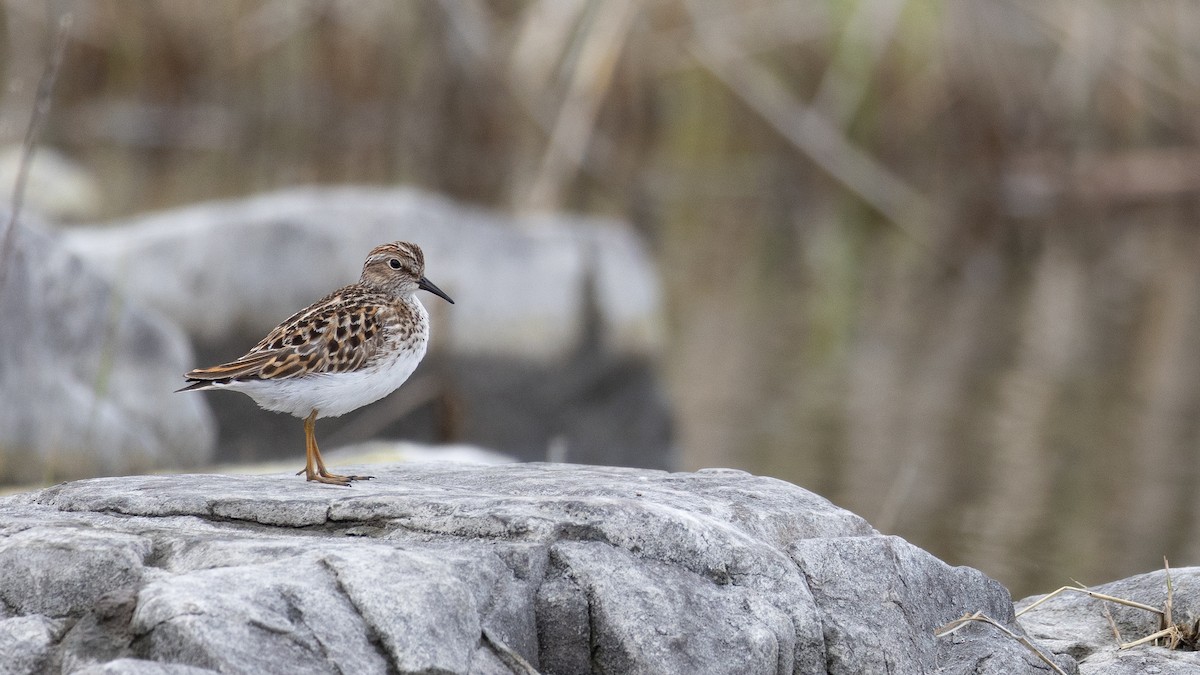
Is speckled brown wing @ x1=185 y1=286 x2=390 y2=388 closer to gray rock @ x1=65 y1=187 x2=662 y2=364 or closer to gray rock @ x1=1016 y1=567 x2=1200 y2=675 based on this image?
gray rock @ x1=1016 y1=567 x2=1200 y2=675

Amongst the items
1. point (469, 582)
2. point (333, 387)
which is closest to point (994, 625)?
point (469, 582)

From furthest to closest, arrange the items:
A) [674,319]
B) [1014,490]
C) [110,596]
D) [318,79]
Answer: [318,79] → [674,319] → [1014,490] → [110,596]

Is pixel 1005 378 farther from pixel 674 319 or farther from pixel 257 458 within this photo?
pixel 257 458

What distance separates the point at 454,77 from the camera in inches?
782

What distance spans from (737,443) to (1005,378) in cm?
375

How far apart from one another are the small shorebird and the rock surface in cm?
32

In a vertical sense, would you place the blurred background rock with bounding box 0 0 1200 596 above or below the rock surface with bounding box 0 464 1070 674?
above

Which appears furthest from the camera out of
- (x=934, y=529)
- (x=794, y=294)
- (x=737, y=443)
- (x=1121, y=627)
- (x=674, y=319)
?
(x=794, y=294)

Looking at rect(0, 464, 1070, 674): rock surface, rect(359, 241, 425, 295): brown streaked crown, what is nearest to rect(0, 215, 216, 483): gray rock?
rect(359, 241, 425, 295): brown streaked crown

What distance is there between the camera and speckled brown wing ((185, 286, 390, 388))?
18.2ft

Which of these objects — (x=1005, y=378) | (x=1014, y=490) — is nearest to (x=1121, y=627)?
(x=1014, y=490)

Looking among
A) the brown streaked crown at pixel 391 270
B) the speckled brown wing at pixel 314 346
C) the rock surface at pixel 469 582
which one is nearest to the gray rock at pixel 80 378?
the brown streaked crown at pixel 391 270

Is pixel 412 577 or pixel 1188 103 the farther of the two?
pixel 1188 103

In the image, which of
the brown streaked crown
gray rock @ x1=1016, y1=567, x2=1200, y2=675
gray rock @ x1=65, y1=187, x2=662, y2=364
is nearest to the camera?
gray rock @ x1=1016, y1=567, x2=1200, y2=675
